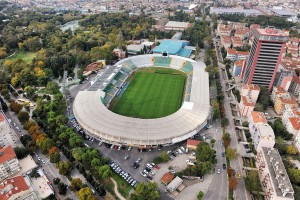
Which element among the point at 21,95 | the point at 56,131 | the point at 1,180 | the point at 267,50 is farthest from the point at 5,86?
the point at 267,50

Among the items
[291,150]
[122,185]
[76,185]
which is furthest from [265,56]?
[76,185]

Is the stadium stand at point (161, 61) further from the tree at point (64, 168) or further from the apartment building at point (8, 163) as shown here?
the apartment building at point (8, 163)

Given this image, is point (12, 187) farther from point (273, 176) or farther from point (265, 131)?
point (265, 131)

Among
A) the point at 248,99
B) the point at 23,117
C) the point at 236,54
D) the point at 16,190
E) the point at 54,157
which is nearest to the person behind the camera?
the point at 16,190

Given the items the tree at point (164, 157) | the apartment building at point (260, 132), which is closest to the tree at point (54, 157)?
the tree at point (164, 157)

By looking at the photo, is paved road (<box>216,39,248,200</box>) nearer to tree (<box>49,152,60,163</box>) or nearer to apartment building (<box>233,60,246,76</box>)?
apartment building (<box>233,60,246,76</box>)

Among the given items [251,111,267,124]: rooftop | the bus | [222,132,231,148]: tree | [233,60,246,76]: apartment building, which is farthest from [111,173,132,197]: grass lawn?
[233,60,246,76]: apartment building
